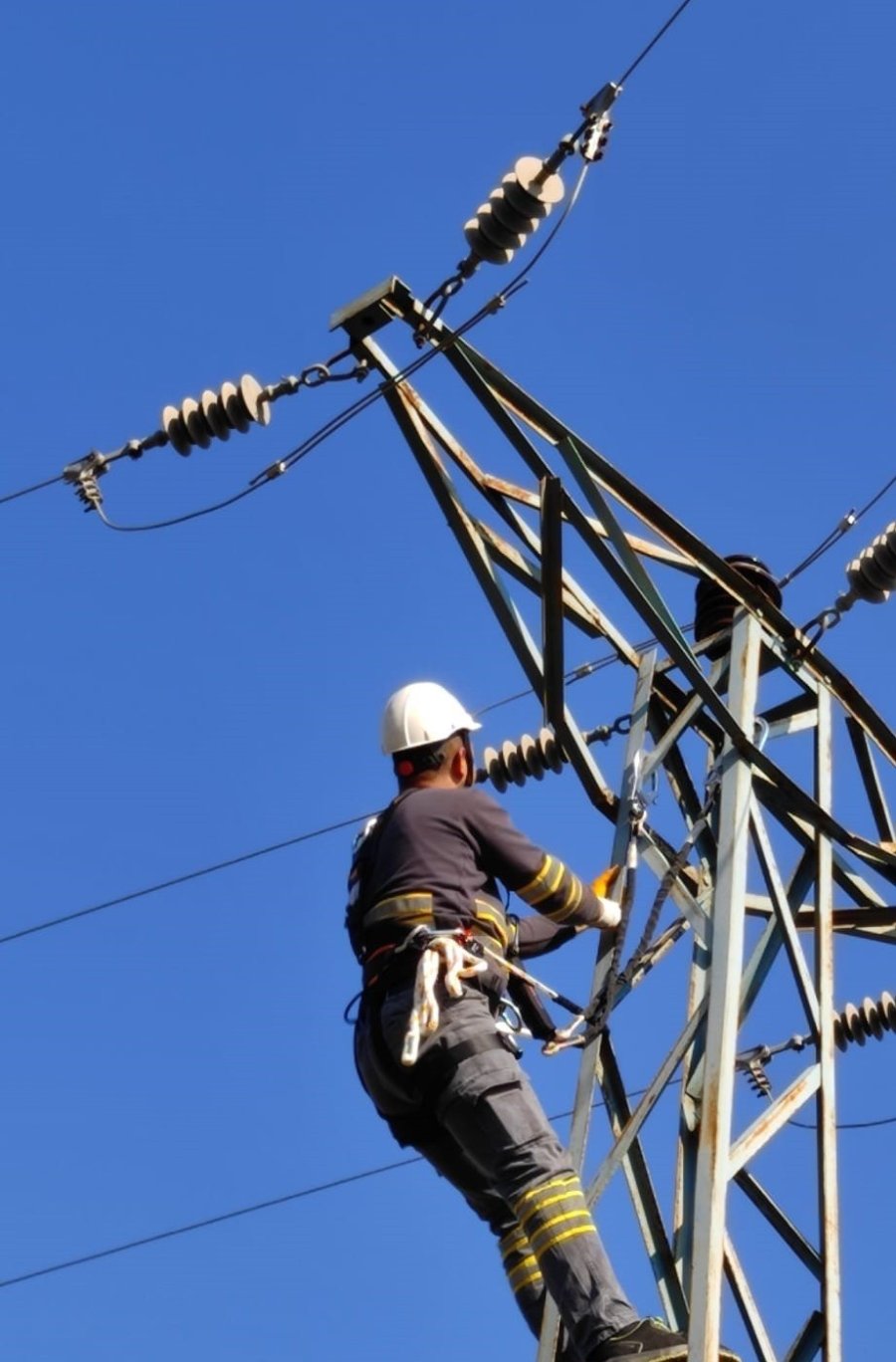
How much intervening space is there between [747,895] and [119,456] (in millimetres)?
2346

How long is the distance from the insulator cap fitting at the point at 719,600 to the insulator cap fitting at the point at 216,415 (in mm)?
1665

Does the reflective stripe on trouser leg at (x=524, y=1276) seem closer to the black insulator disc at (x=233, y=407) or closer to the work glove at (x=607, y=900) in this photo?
the work glove at (x=607, y=900)

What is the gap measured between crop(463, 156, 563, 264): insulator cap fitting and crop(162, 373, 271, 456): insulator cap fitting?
2.55ft

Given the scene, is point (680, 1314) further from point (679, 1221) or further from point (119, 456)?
point (119, 456)

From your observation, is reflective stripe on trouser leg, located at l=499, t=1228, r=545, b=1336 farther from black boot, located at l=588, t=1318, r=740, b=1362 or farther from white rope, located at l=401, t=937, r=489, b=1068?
white rope, located at l=401, t=937, r=489, b=1068

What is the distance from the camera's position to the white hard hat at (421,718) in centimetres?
692

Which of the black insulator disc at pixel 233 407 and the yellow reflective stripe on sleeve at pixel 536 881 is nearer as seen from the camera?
the yellow reflective stripe on sleeve at pixel 536 881

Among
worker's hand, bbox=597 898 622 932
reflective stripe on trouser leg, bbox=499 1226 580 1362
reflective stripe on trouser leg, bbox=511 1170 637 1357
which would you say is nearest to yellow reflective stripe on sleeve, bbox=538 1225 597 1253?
reflective stripe on trouser leg, bbox=511 1170 637 1357

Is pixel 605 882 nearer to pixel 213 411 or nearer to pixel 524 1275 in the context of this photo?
pixel 524 1275

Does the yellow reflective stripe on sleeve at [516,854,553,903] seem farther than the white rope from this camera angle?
Yes

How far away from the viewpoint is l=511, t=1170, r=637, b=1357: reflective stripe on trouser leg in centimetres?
603

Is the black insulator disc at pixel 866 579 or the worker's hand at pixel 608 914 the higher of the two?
the black insulator disc at pixel 866 579

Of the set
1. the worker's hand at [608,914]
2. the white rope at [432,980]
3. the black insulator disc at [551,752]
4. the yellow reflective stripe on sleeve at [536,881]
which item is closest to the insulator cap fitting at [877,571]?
the black insulator disc at [551,752]

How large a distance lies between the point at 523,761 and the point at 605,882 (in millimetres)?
1669
